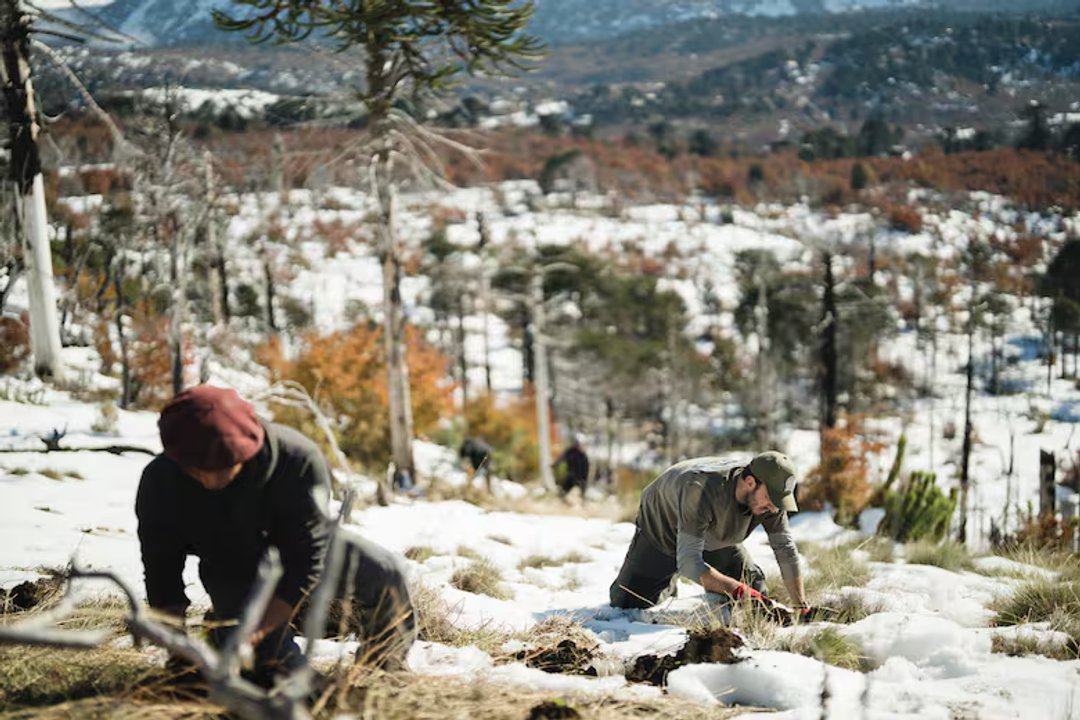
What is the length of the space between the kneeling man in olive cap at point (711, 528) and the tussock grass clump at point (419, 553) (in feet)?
5.35

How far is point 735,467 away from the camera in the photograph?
179 inches

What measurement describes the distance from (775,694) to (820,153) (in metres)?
144

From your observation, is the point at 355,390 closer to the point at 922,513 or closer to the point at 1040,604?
the point at 922,513

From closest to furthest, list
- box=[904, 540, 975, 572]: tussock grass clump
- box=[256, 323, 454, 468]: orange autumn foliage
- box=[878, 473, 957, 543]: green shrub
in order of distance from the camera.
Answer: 1. box=[904, 540, 975, 572]: tussock grass clump
2. box=[878, 473, 957, 543]: green shrub
3. box=[256, 323, 454, 468]: orange autumn foliage

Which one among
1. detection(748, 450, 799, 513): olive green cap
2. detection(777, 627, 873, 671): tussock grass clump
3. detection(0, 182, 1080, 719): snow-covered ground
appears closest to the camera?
Answer: detection(0, 182, 1080, 719): snow-covered ground

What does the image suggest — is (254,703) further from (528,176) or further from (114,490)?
(528,176)

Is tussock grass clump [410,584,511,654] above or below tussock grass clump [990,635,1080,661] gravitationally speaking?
above

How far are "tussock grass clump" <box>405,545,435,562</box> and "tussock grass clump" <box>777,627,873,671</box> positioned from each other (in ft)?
9.52

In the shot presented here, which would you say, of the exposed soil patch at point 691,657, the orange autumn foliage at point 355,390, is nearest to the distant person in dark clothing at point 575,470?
the orange autumn foliage at point 355,390

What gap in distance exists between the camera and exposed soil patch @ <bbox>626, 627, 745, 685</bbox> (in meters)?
3.28

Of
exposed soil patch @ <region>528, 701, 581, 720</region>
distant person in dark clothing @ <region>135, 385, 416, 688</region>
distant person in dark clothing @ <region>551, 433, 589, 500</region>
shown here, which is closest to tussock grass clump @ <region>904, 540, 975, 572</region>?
exposed soil patch @ <region>528, 701, 581, 720</region>

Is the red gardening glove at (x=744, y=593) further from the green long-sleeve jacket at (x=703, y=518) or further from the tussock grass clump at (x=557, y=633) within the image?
the tussock grass clump at (x=557, y=633)

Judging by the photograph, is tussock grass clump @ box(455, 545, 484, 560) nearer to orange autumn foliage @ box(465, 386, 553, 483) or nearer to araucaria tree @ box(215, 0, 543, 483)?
araucaria tree @ box(215, 0, 543, 483)

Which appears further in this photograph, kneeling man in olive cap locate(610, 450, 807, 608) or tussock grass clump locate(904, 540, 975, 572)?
tussock grass clump locate(904, 540, 975, 572)
